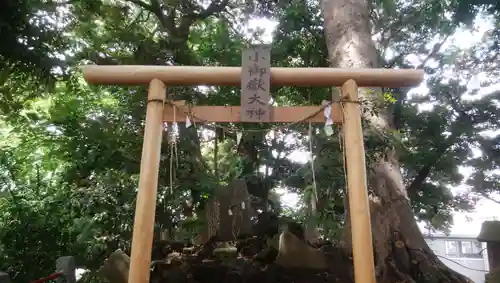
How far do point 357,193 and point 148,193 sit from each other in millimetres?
1749

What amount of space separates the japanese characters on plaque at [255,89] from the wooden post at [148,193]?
2.46 ft

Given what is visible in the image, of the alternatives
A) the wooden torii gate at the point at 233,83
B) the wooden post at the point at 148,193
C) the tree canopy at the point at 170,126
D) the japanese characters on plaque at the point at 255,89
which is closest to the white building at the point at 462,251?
the tree canopy at the point at 170,126

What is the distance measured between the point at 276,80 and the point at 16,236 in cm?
461

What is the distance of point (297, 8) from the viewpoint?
23.7 ft

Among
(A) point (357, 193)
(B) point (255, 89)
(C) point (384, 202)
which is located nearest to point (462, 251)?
(C) point (384, 202)

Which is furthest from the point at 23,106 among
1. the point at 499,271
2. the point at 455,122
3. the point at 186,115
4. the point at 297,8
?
the point at 455,122

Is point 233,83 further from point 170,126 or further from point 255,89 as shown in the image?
point 170,126

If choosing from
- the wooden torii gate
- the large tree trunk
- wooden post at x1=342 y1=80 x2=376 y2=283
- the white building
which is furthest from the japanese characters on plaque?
the white building

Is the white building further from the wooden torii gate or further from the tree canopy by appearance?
the wooden torii gate

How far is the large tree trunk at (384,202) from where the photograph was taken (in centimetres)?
441

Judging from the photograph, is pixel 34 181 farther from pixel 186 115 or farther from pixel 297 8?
pixel 297 8

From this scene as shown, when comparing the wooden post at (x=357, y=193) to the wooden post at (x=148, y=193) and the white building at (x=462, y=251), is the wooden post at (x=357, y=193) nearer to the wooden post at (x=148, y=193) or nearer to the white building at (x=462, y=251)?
the wooden post at (x=148, y=193)

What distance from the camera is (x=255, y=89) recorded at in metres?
3.57

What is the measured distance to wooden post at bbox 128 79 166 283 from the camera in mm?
3149
